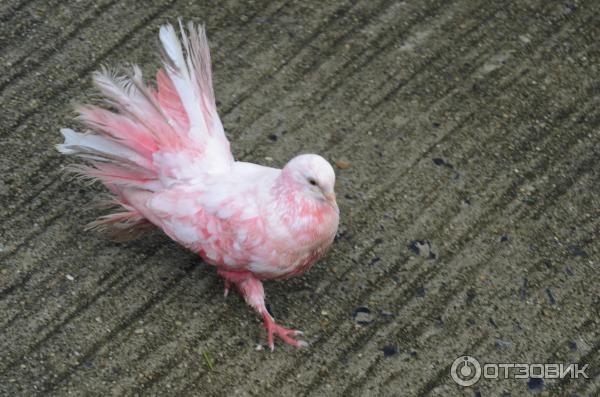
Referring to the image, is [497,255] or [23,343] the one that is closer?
[23,343]

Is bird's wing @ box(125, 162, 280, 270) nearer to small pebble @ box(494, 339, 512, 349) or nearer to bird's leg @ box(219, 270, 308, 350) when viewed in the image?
bird's leg @ box(219, 270, 308, 350)

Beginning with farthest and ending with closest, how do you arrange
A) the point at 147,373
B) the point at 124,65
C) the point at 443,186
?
the point at 124,65
the point at 443,186
the point at 147,373

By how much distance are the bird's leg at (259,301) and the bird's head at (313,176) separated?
1.12 feet

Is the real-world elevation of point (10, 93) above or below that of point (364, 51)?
above

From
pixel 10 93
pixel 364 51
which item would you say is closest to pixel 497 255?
pixel 364 51

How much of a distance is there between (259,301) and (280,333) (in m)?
0.13

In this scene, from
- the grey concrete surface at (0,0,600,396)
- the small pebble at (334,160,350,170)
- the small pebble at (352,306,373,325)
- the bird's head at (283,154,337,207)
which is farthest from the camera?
the small pebble at (334,160,350,170)

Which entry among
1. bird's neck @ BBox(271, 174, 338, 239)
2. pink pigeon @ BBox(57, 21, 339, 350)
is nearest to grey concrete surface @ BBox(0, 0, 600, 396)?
pink pigeon @ BBox(57, 21, 339, 350)

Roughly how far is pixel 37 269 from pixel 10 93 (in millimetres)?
794

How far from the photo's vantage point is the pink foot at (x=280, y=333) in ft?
8.91

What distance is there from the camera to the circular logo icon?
2.67 m

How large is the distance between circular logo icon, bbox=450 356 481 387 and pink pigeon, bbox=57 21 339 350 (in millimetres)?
481

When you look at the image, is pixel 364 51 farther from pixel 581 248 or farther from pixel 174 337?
pixel 174 337

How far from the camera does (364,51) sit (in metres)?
3.54
